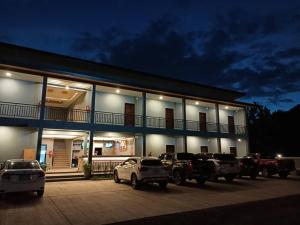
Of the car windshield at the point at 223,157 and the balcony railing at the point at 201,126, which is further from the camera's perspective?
the balcony railing at the point at 201,126

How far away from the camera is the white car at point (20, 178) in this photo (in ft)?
29.9

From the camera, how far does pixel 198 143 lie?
2584 centimetres

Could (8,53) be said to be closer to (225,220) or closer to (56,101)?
(56,101)

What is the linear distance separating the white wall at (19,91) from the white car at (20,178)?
346 inches

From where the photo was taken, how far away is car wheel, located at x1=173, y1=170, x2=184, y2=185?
45.2 ft

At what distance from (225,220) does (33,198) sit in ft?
24.9

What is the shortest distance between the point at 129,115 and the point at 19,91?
9258 millimetres

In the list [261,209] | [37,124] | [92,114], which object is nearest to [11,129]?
[37,124]

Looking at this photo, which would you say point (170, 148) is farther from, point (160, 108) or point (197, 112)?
point (197, 112)

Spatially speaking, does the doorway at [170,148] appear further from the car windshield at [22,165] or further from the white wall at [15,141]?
the car windshield at [22,165]

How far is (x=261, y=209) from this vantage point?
318 inches

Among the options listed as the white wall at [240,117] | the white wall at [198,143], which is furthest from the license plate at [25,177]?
the white wall at [240,117]

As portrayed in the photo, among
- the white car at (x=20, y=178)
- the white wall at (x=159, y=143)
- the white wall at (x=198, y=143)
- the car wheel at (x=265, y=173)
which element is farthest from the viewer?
the white wall at (x=198, y=143)

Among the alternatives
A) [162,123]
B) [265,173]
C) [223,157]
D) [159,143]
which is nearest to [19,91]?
[162,123]
